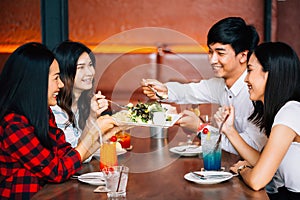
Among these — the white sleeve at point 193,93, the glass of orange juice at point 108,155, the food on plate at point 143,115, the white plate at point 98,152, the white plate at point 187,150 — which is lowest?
the white plate at point 98,152

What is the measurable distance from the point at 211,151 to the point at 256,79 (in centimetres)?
37

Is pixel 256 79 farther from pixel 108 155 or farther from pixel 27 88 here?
pixel 27 88

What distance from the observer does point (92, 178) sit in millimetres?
1801

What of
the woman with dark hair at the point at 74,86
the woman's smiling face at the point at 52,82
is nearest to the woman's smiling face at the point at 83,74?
the woman with dark hair at the point at 74,86

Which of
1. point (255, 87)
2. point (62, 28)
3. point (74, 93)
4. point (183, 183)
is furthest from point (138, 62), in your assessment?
point (183, 183)

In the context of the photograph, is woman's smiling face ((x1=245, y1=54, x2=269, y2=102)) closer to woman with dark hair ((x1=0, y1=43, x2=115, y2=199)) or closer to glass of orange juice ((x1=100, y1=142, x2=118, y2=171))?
glass of orange juice ((x1=100, y1=142, x2=118, y2=171))

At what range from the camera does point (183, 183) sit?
177cm

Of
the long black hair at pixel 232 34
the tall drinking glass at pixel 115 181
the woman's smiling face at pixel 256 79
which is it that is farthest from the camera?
the long black hair at pixel 232 34

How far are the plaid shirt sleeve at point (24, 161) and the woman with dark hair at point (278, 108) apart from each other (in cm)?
70

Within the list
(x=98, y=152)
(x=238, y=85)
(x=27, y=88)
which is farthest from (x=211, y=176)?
(x=238, y=85)

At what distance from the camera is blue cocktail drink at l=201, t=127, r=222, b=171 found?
6.27ft

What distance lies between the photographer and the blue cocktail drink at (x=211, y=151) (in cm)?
191

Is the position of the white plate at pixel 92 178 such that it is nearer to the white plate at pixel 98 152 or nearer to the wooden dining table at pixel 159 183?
the wooden dining table at pixel 159 183

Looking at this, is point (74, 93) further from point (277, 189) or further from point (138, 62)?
point (138, 62)
